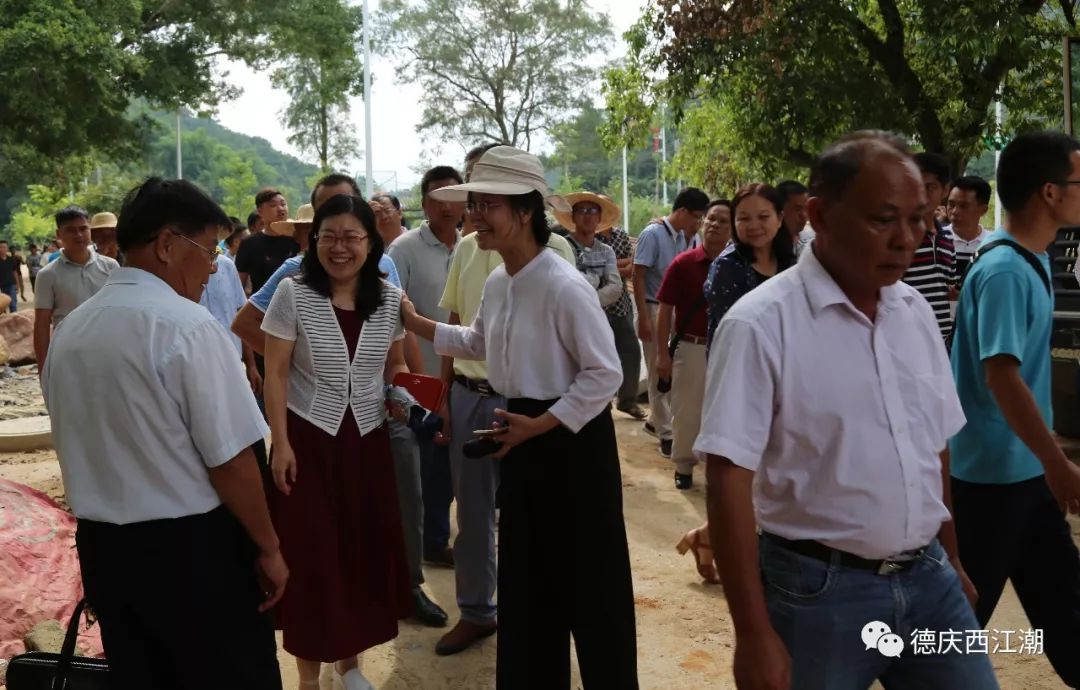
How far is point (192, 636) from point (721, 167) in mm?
18858

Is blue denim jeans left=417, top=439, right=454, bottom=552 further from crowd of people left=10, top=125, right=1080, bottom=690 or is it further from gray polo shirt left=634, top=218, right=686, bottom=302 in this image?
gray polo shirt left=634, top=218, right=686, bottom=302

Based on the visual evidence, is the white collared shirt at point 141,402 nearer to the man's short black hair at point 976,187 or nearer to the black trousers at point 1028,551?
the black trousers at point 1028,551

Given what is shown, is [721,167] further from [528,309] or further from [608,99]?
[528,309]

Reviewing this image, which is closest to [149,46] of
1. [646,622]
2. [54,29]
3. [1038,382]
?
[54,29]

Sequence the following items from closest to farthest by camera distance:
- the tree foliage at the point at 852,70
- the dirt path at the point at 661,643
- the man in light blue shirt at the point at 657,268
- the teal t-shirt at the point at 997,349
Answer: the teal t-shirt at the point at 997,349 → the dirt path at the point at 661,643 → the man in light blue shirt at the point at 657,268 → the tree foliage at the point at 852,70

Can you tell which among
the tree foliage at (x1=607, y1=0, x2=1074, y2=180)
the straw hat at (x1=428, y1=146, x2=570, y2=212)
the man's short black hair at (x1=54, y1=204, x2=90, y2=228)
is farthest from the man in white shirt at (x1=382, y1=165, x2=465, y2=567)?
the tree foliage at (x1=607, y1=0, x2=1074, y2=180)

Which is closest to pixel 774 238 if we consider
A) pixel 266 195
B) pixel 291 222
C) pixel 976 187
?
pixel 976 187

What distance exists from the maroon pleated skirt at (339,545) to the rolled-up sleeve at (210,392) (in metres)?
1.23

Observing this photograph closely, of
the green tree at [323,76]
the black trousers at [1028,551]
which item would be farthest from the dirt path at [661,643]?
the green tree at [323,76]

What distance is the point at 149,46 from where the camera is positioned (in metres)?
21.0

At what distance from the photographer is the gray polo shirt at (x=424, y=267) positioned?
5293mm

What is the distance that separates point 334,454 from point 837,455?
2253 millimetres

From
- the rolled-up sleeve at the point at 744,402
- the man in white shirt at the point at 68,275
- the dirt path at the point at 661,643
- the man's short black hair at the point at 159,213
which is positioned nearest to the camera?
the rolled-up sleeve at the point at 744,402

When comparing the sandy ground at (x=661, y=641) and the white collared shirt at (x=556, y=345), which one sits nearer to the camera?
the white collared shirt at (x=556, y=345)
